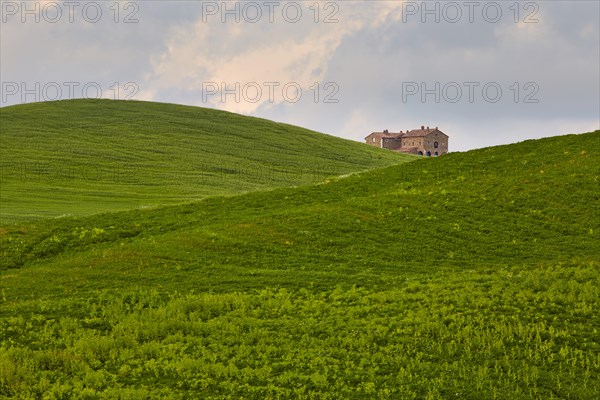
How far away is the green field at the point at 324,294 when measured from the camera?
16984mm

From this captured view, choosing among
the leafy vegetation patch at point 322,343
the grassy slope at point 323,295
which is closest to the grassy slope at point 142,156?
the grassy slope at point 323,295

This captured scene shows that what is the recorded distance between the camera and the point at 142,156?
93.8m

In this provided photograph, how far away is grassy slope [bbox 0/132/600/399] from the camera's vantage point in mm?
17047

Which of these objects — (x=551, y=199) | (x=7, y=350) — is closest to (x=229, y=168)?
(x=551, y=199)

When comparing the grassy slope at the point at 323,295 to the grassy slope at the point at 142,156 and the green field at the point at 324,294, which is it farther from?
the grassy slope at the point at 142,156

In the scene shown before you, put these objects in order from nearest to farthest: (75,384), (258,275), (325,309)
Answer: (75,384) → (325,309) → (258,275)

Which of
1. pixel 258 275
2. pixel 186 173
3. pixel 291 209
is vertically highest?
pixel 186 173

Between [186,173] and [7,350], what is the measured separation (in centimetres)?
6644

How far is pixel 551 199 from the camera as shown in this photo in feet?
131

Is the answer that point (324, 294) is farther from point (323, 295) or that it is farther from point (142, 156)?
point (142, 156)

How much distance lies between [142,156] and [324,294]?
2861 inches

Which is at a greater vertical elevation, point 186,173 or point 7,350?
point 186,173

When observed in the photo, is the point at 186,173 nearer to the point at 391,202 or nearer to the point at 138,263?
the point at 391,202

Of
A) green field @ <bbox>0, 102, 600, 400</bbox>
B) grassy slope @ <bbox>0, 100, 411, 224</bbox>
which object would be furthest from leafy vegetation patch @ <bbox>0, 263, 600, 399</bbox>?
grassy slope @ <bbox>0, 100, 411, 224</bbox>
